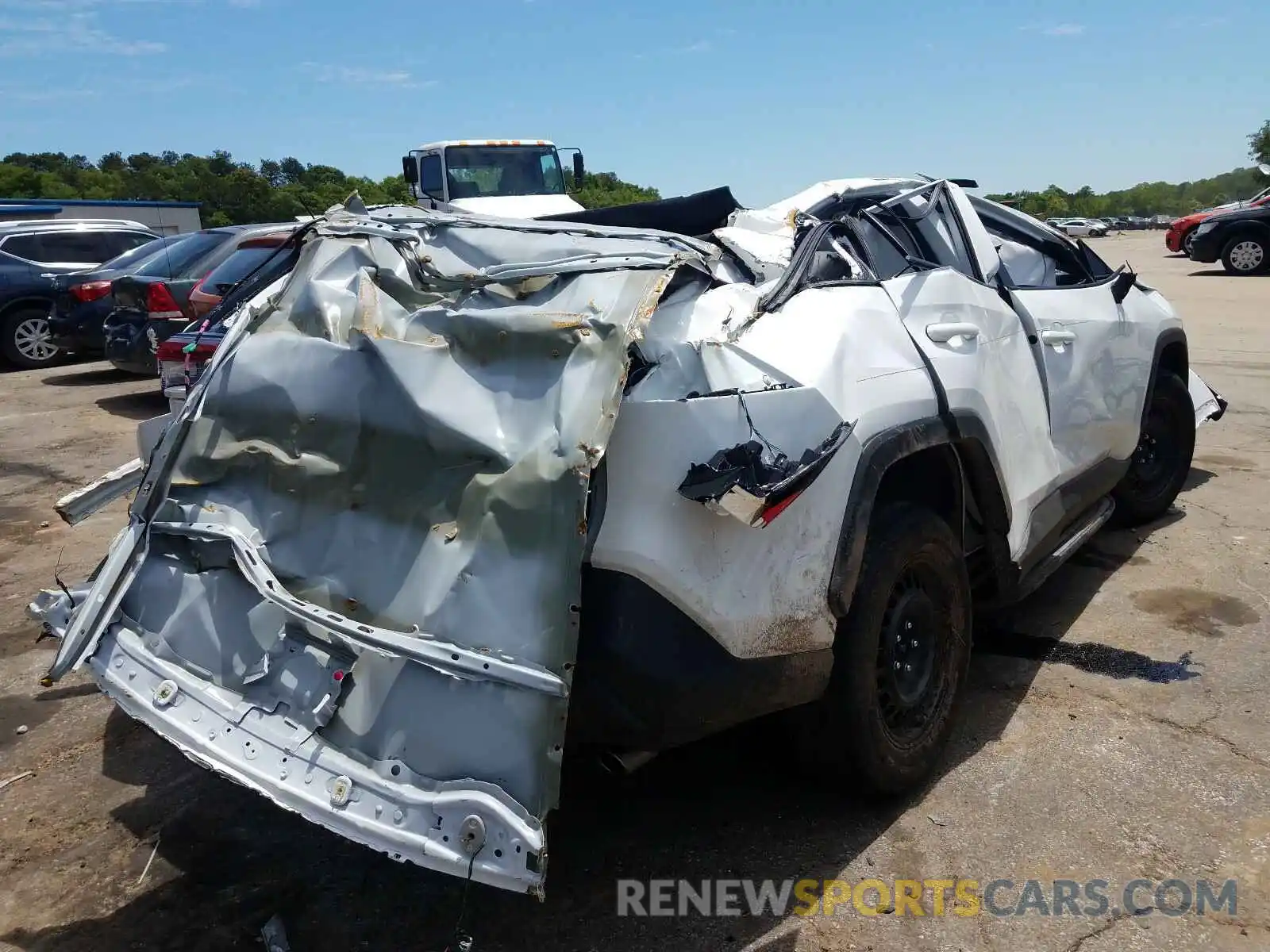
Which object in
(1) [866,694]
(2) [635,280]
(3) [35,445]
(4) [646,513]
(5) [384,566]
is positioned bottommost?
(3) [35,445]

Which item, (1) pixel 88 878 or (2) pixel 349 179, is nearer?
(1) pixel 88 878

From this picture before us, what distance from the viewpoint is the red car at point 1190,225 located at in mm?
19719

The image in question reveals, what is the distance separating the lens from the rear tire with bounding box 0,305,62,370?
43.3ft

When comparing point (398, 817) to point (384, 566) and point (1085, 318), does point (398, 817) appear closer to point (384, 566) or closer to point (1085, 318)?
point (384, 566)

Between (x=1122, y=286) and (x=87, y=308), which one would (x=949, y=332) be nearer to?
(x=1122, y=286)

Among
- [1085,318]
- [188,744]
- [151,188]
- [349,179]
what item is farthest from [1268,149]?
[188,744]

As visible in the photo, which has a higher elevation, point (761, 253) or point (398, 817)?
point (761, 253)

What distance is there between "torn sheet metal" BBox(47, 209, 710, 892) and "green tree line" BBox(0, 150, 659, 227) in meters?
26.3

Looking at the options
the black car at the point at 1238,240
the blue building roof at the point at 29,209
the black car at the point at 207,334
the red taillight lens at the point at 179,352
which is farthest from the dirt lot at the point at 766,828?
the black car at the point at 1238,240

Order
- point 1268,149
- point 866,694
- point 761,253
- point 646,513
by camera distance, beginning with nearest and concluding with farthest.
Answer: point 646,513, point 866,694, point 761,253, point 1268,149

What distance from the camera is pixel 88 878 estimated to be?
9.41 ft

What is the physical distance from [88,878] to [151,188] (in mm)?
47830

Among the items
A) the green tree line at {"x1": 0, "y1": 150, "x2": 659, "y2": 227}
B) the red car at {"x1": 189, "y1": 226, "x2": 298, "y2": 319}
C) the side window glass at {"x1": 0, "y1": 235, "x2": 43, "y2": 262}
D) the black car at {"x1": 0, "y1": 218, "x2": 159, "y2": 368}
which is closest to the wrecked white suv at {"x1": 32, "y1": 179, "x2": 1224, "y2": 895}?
the red car at {"x1": 189, "y1": 226, "x2": 298, "y2": 319}

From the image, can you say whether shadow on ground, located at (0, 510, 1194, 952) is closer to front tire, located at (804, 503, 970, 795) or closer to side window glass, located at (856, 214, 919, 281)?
front tire, located at (804, 503, 970, 795)
